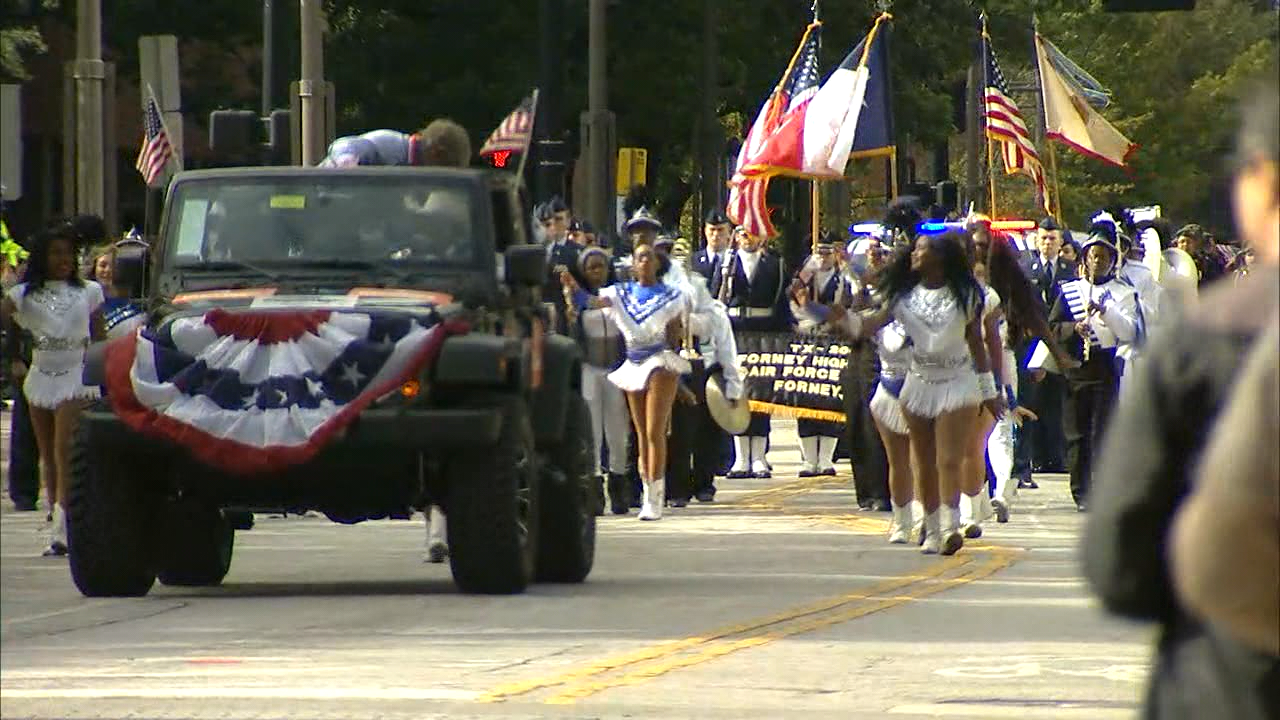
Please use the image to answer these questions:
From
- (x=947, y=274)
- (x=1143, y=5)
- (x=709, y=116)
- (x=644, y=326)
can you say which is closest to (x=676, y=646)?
(x=947, y=274)

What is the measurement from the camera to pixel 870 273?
2242cm

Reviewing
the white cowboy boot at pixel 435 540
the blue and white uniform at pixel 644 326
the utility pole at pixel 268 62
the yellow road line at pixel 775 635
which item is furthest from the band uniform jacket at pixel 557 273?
the utility pole at pixel 268 62

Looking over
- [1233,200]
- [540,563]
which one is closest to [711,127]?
[540,563]

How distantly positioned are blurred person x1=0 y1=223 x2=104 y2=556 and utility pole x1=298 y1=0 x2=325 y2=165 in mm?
10946

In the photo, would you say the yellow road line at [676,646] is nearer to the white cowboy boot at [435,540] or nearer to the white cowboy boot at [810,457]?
the white cowboy boot at [435,540]

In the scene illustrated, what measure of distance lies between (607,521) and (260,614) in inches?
301

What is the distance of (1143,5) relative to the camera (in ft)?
68.1

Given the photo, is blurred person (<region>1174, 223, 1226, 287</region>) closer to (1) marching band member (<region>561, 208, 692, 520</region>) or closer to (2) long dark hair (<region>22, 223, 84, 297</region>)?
(1) marching band member (<region>561, 208, 692, 520</region>)

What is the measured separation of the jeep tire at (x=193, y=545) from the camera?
50.2 feet

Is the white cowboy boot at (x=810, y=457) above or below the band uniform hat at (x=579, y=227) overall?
below

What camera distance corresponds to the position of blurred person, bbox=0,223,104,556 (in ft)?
58.4

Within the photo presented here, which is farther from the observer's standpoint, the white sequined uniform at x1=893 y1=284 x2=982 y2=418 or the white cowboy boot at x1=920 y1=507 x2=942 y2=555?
the white cowboy boot at x1=920 y1=507 x2=942 y2=555

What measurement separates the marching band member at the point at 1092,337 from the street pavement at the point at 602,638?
357 centimetres

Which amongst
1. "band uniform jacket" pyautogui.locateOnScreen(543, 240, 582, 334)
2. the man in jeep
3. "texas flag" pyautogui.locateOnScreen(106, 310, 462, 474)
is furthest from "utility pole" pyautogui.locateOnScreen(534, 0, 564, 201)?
"texas flag" pyautogui.locateOnScreen(106, 310, 462, 474)
